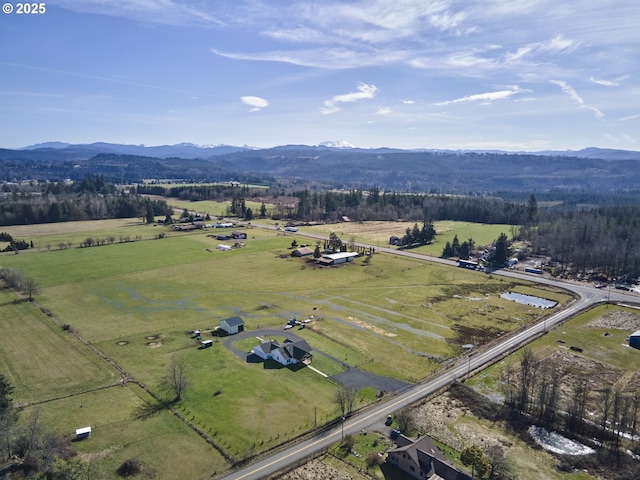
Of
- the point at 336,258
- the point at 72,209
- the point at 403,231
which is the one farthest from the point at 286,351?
the point at 72,209

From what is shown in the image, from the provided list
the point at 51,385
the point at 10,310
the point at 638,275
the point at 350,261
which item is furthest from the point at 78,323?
the point at 638,275

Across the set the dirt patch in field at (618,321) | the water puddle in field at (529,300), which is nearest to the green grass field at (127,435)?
the dirt patch in field at (618,321)

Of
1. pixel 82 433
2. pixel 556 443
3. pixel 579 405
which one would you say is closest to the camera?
pixel 82 433

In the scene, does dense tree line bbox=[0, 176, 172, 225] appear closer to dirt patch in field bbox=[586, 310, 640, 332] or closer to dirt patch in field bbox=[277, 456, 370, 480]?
dirt patch in field bbox=[277, 456, 370, 480]

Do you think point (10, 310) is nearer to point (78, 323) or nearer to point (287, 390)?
point (78, 323)

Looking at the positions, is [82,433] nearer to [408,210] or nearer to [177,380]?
[177,380]

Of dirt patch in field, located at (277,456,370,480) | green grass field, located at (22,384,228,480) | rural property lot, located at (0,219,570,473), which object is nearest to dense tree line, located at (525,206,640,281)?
rural property lot, located at (0,219,570,473)

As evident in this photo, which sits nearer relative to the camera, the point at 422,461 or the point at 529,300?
the point at 422,461
